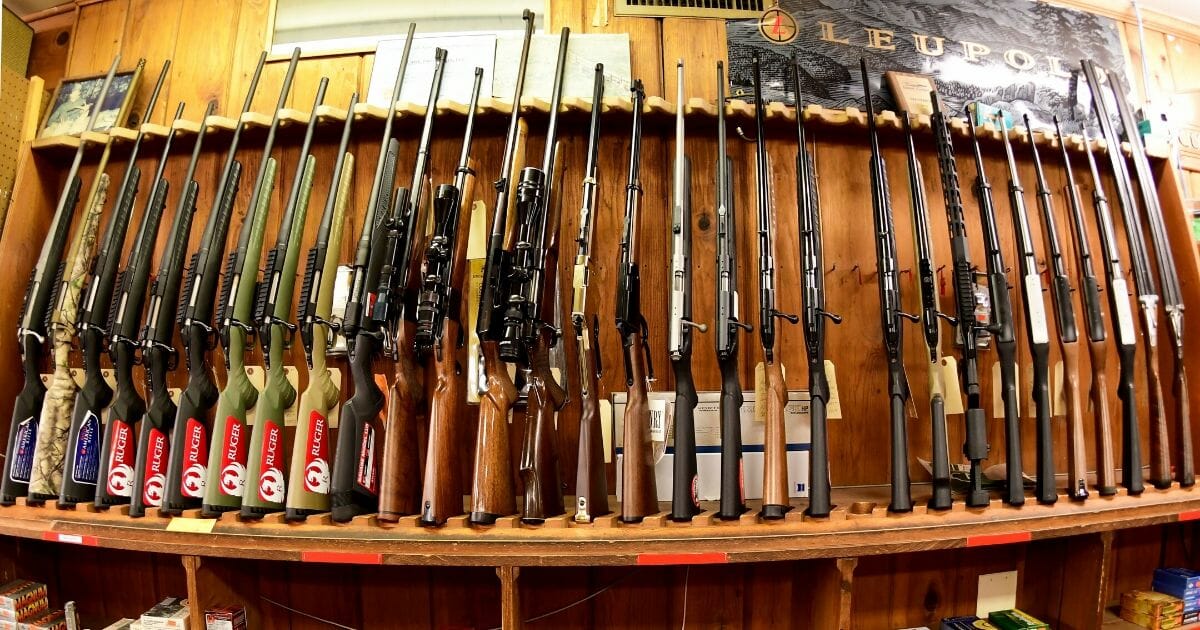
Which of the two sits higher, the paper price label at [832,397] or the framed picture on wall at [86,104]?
the framed picture on wall at [86,104]

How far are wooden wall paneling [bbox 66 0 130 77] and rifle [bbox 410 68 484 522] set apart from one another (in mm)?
2127

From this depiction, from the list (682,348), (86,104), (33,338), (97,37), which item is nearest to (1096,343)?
(682,348)

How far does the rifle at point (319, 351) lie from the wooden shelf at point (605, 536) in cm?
10

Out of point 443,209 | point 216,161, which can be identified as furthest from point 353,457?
point 216,161

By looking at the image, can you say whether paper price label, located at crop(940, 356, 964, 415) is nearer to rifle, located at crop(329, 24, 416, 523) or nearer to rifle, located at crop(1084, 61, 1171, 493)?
rifle, located at crop(1084, 61, 1171, 493)

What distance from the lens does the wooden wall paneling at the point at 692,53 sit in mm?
2375

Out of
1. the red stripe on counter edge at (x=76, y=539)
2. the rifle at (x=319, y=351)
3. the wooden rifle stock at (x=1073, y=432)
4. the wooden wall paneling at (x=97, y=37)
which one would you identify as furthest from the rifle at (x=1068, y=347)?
the wooden wall paneling at (x=97, y=37)

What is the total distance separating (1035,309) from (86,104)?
4.07m

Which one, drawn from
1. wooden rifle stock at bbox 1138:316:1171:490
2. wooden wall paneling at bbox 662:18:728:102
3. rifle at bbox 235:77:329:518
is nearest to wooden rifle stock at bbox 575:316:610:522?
rifle at bbox 235:77:329:518

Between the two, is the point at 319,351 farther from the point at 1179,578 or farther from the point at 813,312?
the point at 1179,578

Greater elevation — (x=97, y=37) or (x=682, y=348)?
(x=97, y=37)

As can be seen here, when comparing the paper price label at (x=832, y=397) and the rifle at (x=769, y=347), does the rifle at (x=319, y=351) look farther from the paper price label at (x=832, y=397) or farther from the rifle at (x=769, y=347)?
the paper price label at (x=832, y=397)

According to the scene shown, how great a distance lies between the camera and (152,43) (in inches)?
104

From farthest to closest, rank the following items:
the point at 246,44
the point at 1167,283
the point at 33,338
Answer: the point at 246,44 < the point at 1167,283 < the point at 33,338
